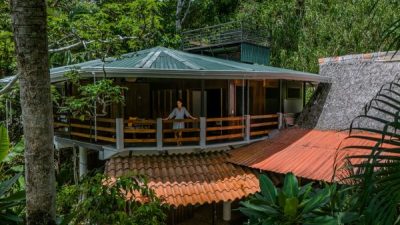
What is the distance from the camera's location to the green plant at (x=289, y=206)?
342cm

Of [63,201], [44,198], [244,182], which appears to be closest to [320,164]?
[244,182]

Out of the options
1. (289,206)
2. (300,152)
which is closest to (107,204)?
(289,206)

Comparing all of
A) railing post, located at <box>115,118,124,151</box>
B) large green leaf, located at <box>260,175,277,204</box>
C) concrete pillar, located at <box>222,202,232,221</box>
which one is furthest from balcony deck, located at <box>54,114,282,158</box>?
large green leaf, located at <box>260,175,277,204</box>

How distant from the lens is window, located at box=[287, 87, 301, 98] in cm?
1636

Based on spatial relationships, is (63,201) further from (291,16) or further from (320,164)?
(291,16)

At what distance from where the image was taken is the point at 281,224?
3.47 meters

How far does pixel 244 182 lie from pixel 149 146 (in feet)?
9.94

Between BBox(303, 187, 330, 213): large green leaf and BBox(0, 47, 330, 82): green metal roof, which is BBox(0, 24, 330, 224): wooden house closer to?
BBox(0, 47, 330, 82): green metal roof

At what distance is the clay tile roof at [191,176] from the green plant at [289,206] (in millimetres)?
5175

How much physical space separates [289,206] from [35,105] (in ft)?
8.10

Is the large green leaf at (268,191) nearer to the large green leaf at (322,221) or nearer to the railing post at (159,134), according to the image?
the large green leaf at (322,221)

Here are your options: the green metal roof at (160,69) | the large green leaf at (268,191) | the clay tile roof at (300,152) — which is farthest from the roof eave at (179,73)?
the large green leaf at (268,191)

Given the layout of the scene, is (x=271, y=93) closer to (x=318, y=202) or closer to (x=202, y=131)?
(x=202, y=131)

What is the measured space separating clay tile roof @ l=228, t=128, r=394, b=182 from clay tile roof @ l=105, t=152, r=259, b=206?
57 centimetres
